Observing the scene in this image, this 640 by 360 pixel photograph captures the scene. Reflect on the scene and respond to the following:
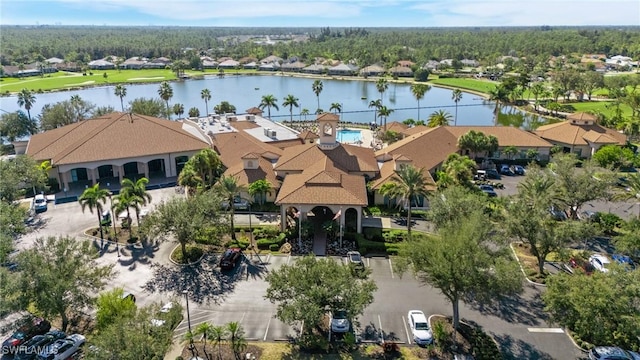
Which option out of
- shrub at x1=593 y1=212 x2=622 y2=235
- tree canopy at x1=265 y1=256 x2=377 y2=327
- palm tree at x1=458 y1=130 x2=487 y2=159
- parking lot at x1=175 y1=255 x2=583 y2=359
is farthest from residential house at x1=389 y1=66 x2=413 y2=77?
tree canopy at x1=265 y1=256 x2=377 y2=327

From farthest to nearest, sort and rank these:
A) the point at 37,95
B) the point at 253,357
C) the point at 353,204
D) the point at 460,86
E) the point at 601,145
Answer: the point at 460,86, the point at 37,95, the point at 601,145, the point at 353,204, the point at 253,357

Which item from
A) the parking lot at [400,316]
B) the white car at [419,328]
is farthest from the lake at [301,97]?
the white car at [419,328]

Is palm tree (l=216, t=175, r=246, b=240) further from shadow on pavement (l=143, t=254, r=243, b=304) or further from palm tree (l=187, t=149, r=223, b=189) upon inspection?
palm tree (l=187, t=149, r=223, b=189)

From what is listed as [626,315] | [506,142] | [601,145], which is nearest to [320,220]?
[626,315]

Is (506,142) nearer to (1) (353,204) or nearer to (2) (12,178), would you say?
(1) (353,204)

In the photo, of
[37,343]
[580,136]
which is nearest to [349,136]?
[580,136]

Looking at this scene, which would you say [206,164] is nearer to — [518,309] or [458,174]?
[458,174]
